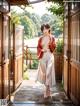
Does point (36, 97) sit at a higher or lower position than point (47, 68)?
lower

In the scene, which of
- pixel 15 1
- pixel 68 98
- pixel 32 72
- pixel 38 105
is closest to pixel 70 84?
pixel 68 98

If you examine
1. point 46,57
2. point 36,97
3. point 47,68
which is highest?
point 46,57

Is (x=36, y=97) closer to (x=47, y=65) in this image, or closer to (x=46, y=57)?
(x=47, y=65)

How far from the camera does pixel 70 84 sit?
848 centimetres

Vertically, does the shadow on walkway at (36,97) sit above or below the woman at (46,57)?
below

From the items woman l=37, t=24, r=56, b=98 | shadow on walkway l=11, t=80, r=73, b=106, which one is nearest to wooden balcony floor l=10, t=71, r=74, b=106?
shadow on walkway l=11, t=80, r=73, b=106

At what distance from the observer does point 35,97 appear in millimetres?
8852

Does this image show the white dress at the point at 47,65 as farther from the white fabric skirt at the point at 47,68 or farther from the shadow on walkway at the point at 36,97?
the shadow on walkway at the point at 36,97

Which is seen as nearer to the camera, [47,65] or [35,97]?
[35,97]

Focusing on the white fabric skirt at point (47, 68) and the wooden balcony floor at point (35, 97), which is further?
the white fabric skirt at point (47, 68)

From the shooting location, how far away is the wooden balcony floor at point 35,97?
802 cm

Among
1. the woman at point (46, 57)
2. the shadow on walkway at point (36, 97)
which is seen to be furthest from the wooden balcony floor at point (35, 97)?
the woman at point (46, 57)

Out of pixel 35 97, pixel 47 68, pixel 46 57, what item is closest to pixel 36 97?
pixel 35 97

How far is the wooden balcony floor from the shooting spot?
26.3 feet
